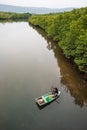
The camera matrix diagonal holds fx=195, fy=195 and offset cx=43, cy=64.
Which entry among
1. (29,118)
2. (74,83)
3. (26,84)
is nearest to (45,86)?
(26,84)

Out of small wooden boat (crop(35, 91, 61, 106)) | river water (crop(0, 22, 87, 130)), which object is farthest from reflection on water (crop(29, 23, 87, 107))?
small wooden boat (crop(35, 91, 61, 106))

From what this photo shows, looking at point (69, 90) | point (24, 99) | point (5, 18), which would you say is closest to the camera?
point (24, 99)

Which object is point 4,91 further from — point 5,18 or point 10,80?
point 5,18

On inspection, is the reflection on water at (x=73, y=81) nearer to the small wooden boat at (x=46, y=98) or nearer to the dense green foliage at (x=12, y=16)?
the small wooden boat at (x=46, y=98)

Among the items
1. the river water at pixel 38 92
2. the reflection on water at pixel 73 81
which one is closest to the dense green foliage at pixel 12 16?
the river water at pixel 38 92

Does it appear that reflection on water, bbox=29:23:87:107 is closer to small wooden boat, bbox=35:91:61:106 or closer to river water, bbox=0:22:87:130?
river water, bbox=0:22:87:130

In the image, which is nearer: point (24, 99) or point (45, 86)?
point (24, 99)

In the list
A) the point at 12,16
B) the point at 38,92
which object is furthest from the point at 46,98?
the point at 12,16
